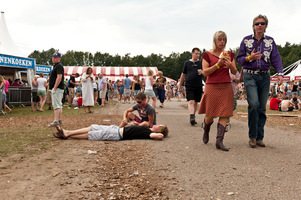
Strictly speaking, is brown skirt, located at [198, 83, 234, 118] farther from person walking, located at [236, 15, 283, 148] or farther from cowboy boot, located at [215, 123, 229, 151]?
person walking, located at [236, 15, 283, 148]

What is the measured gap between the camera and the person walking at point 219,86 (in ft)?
16.0

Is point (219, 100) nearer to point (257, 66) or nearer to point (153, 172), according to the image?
point (257, 66)

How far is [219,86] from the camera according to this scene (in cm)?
499

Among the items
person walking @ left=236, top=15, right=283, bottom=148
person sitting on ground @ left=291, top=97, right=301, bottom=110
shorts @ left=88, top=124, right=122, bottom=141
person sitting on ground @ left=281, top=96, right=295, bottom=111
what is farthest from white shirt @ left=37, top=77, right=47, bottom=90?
person sitting on ground @ left=291, top=97, right=301, bottom=110

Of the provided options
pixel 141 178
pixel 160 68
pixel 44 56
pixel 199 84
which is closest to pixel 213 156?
pixel 141 178

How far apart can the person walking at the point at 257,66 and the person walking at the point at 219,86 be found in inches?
13.2

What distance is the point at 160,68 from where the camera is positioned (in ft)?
374

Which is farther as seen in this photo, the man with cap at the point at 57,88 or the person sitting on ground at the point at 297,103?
the person sitting on ground at the point at 297,103

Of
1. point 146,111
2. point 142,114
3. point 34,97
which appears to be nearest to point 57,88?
point 142,114

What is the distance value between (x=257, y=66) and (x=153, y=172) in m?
2.73

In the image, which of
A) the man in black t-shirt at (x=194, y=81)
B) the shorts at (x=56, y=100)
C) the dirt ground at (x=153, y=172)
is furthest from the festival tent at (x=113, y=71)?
the dirt ground at (x=153, y=172)

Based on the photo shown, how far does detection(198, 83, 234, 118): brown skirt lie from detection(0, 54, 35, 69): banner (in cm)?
1570

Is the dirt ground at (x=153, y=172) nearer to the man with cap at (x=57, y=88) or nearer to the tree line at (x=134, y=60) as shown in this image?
the man with cap at (x=57, y=88)

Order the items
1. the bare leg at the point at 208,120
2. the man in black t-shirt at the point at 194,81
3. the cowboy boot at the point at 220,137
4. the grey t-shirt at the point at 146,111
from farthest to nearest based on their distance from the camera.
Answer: the man in black t-shirt at the point at 194,81, the grey t-shirt at the point at 146,111, the bare leg at the point at 208,120, the cowboy boot at the point at 220,137
